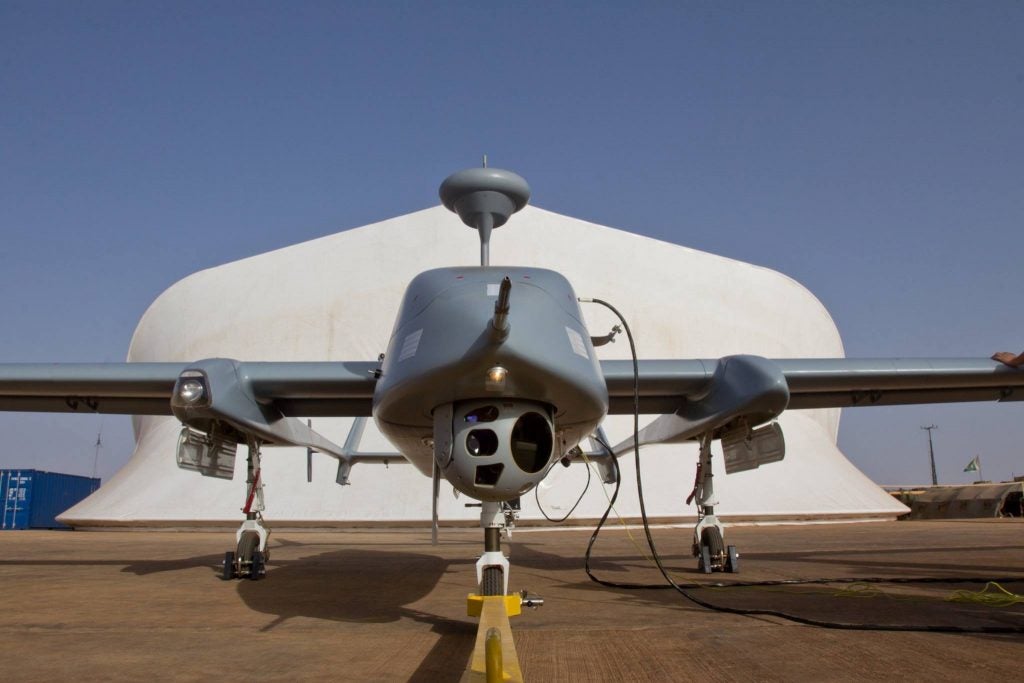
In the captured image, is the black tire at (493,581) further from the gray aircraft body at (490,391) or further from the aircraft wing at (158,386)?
the aircraft wing at (158,386)

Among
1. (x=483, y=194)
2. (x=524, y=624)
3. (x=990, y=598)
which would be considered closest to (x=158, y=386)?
(x=483, y=194)

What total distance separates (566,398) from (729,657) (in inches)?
67.2

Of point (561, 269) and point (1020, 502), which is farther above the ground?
point (561, 269)

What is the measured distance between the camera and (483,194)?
6219mm

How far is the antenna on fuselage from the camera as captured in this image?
618 cm

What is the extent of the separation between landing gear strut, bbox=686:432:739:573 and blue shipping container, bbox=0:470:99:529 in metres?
33.0

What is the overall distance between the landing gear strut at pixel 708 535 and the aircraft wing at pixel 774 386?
739mm

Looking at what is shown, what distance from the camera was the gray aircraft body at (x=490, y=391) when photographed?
4.14 meters

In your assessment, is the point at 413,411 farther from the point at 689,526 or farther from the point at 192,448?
the point at 689,526

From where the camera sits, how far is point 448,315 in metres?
4.22

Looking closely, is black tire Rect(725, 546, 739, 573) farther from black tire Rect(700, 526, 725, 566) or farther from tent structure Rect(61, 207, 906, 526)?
tent structure Rect(61, 207, 906, 526)

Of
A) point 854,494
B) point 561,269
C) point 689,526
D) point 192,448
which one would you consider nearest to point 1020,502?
point 854,494

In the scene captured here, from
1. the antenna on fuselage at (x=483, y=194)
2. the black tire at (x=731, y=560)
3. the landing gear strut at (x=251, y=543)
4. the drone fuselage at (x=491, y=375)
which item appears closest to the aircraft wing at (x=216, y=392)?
the landing gear strut at (x=251, y=543)

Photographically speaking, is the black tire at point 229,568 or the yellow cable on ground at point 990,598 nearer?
the yellow cable on ground at point 990,598
